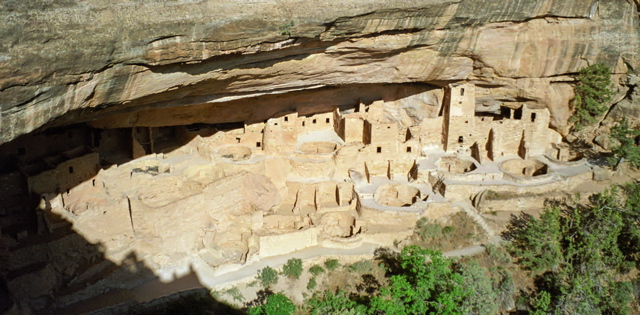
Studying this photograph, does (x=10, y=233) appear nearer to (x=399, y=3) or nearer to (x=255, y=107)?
(x=255, y=107)

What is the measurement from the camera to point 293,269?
16.7 meters

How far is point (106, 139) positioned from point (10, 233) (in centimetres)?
Answer: 489

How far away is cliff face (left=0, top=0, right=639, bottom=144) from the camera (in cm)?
987

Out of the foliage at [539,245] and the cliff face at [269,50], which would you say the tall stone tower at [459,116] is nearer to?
the cliff face at [269,50]

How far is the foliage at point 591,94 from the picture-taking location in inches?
754

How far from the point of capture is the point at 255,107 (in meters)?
20.1

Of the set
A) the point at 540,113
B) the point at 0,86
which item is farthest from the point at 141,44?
the point at 540,113

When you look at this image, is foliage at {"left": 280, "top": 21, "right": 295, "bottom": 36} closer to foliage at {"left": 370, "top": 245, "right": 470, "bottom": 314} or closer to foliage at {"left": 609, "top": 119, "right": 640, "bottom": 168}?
foliage at {"left": 370, "top": 245, "right": 470, "bottom": 314}

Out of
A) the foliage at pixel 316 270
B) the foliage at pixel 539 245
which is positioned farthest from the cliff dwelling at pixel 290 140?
the foliage at pixel 539 245

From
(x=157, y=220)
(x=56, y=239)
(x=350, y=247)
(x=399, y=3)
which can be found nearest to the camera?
(x=399, y=3)

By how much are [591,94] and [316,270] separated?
11.6 meters

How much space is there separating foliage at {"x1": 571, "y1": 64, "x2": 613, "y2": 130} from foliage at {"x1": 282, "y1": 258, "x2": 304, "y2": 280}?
11.7 metres

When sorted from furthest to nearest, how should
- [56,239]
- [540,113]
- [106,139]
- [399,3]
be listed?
1. [540,113]
2. [106,139]
3. [56,239]
4. [399,3]

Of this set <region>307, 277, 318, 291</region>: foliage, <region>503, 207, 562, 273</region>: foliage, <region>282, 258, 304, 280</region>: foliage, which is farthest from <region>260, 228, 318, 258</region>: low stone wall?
<region>503, 207, 562, 273</region>: foliage
